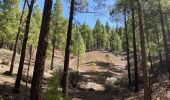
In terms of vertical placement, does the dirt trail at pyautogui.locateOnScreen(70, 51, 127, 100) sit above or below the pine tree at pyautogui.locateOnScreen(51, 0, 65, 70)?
below

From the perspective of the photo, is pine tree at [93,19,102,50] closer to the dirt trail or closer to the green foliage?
the dirt trail

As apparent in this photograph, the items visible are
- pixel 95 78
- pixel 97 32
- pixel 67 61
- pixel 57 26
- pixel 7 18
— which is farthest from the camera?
pixel 97 32

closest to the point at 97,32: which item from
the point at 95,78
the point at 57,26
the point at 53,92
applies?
the point at 95,78

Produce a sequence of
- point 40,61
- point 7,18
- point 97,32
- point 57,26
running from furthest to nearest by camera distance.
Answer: point 97,32
point 57,26
point 7,18
point 40,61

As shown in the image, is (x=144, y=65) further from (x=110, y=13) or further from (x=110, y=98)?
(x=110, y=13)

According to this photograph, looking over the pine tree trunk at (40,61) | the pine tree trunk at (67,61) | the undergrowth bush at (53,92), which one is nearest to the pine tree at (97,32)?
the pine tree trunk at (67,61)

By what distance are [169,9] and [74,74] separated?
12.8 metres

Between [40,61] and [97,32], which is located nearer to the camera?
[40,61]

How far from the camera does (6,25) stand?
138 ft

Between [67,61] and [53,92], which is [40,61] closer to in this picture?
[53,92]

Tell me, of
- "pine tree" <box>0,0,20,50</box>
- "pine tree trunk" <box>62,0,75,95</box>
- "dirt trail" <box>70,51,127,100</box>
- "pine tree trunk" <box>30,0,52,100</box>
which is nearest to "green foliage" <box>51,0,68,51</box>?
"dirt trail" <box>70,51,127,100</box>

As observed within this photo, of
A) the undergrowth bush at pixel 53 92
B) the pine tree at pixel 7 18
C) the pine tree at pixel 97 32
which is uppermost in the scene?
the pine tree at pixel 97 32

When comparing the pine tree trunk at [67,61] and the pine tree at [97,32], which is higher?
the pine tree at [97,32]

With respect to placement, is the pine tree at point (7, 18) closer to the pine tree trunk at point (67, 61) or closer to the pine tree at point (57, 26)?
the pine tree at point (57, 26)
